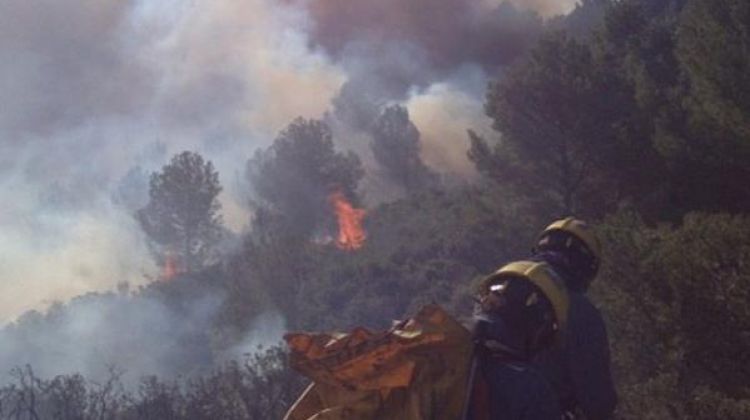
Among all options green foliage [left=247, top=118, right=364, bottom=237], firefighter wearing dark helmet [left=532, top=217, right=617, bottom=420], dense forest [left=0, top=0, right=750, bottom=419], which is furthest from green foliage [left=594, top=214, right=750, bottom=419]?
green foliage [left=247, top=118, right=364, bottom=237]

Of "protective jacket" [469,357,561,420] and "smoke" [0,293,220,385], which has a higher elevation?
"smoke" [0,293,220,385]

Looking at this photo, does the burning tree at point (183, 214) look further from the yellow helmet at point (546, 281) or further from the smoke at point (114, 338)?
the yellow helmet at point (546, 281)

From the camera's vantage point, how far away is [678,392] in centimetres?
1193

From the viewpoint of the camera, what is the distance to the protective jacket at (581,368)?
13.0 feet

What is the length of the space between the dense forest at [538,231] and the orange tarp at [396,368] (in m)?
8.17

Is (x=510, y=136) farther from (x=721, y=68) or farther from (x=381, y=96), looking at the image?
(x=381, y=96)

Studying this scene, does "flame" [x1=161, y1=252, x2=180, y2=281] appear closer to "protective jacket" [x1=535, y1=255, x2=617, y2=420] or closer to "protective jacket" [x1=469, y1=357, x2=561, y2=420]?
"protective jacket" [x1=535, y1=255, x2=617, y2=420]

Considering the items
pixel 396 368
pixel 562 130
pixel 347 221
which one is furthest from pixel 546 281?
pixel 347 221

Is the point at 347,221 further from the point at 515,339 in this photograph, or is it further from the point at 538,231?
the point at 515,339

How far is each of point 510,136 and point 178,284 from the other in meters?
33.3

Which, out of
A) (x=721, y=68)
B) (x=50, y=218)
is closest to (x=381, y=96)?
(x=50, y=218)

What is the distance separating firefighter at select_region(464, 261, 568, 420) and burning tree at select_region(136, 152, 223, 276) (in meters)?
59.2

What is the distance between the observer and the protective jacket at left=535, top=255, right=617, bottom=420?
3.95 meters


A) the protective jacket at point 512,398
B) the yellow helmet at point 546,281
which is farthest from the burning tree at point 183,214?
the protective jacket at point 512,398
